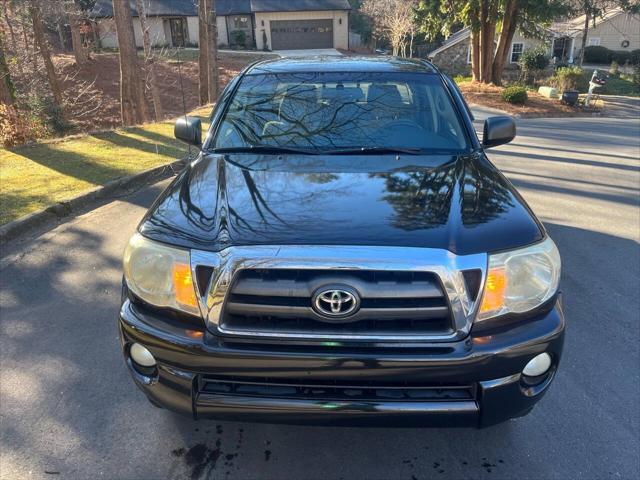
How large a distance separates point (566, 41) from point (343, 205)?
49.3 m

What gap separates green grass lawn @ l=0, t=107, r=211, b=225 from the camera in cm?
616

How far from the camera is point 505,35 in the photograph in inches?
877

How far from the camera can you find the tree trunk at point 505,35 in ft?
68.5

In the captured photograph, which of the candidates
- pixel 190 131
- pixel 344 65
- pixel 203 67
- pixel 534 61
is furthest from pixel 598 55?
pixel 190 131

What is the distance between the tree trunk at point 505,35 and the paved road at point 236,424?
19.6 meters

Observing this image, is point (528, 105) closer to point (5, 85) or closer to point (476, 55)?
point (476, 55)

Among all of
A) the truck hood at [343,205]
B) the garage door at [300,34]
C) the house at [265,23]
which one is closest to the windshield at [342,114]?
the truck hood at [343,205]

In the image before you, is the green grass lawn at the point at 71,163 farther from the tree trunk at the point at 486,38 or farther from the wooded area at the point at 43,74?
the tree trunk at the point at 486,38

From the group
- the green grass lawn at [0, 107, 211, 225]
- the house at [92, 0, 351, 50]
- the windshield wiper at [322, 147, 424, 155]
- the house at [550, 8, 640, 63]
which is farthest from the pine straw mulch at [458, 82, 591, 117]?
the house at [92, 0, 351, 50]

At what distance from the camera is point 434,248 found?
204 centimetres

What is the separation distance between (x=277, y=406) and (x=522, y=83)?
2786cm

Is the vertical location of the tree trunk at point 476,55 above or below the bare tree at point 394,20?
below

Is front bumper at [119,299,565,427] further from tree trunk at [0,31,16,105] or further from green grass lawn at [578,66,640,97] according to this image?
green grass lawn at [578,66,640,97]

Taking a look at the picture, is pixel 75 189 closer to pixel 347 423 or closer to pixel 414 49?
pixel 347 423
